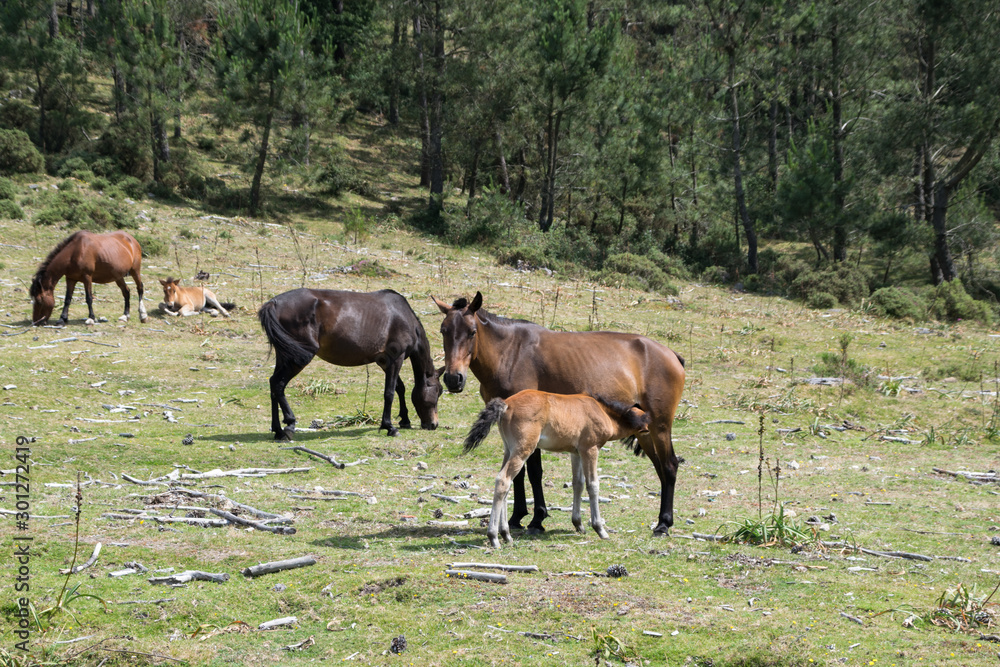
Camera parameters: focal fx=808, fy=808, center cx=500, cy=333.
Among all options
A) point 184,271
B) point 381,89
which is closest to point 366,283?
point 184,271

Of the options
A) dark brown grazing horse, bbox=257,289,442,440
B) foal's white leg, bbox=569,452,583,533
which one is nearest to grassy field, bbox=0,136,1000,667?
foal's white leg, bbox=569,452,583,533

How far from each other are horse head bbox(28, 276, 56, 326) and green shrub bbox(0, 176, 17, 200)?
11859mm

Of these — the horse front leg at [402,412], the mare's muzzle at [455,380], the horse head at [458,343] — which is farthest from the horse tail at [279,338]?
the mare's muzzle at [455,380]

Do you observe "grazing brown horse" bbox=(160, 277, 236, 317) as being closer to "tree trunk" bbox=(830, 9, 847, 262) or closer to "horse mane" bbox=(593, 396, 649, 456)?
"horse mane" bbox=(593, 396, 649, 456)

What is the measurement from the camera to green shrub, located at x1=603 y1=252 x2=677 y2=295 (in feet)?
108

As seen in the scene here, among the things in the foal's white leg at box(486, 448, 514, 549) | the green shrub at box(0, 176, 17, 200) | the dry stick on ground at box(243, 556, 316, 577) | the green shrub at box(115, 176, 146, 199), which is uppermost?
the green shrub at box(115, 176, 146, 199)

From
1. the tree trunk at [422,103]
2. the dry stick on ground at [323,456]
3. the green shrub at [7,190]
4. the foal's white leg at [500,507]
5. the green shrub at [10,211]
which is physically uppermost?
the tree trunk at [422,103]

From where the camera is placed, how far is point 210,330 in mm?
19688

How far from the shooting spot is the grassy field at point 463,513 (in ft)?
18.9

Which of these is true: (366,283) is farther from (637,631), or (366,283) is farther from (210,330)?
(637,631)

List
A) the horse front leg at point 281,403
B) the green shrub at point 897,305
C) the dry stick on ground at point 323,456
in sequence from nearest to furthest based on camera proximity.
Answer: the dry stick on ground at point 323,456 → the horse front leg at point 281,403 → the green shrub at point 897,305

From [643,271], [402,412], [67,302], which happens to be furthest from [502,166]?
[402,412]

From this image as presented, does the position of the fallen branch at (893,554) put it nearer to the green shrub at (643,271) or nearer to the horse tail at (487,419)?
the horse tail at (487,419)

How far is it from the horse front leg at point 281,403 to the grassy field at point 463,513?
0.24m
